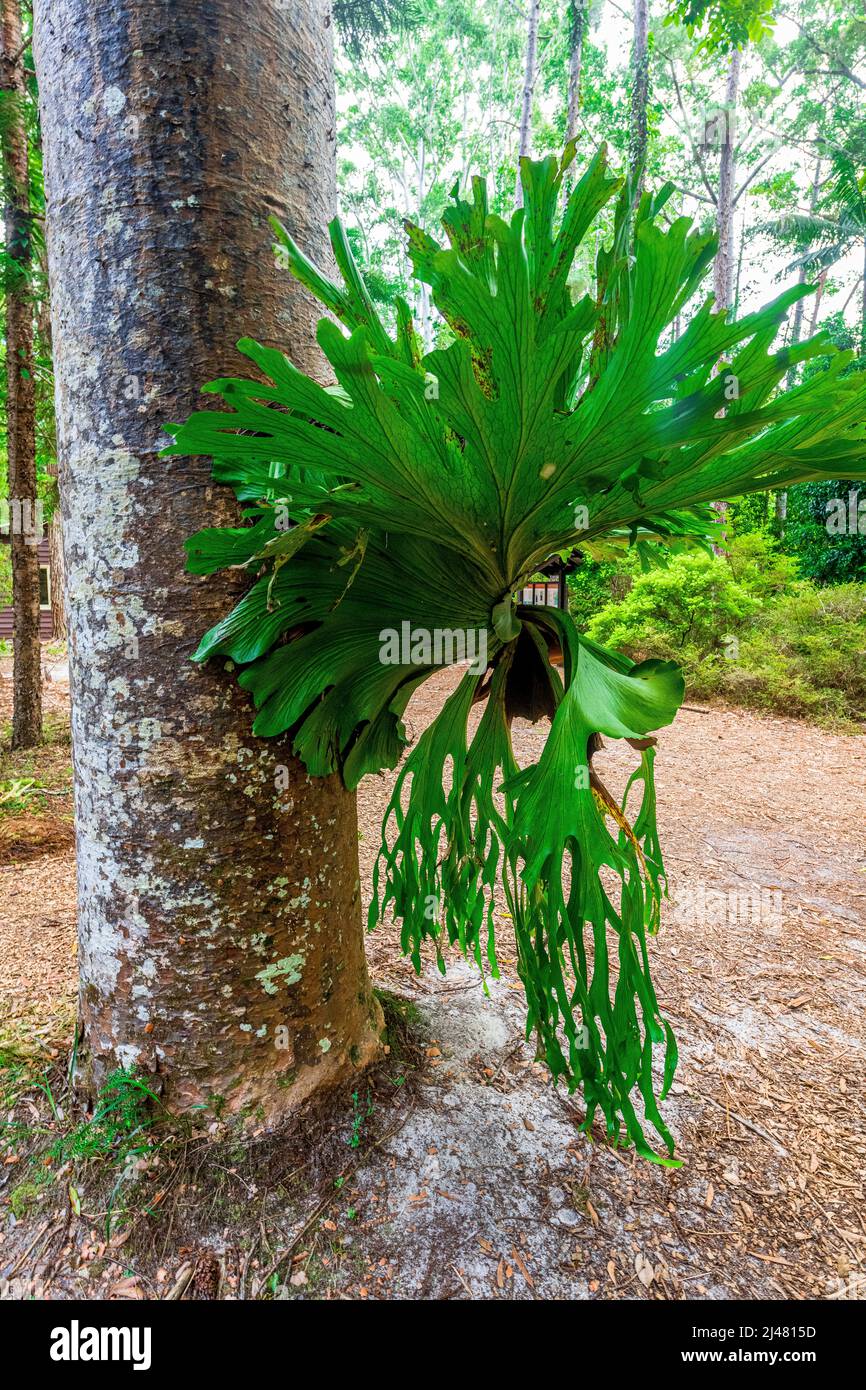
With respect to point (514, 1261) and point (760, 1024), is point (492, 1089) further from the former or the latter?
point (760, 1024)

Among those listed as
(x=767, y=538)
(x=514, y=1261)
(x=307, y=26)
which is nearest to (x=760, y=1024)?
(x=514, y=1261)

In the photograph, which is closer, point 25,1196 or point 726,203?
point 25,1196

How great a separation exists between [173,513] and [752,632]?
24.7 ft

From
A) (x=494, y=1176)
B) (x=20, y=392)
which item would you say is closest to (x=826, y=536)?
(x=20, y=392)

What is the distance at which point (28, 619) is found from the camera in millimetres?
4961

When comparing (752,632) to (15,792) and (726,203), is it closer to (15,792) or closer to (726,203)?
(15,792)

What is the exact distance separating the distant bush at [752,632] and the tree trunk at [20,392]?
19.5ft

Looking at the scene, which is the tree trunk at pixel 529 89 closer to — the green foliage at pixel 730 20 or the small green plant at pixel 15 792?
the green foliage at pixel 730 20

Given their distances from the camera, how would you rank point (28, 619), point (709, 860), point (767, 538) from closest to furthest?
point (709, 860) < point (28, 619) < point (767, 538)

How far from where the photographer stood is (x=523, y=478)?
0.99 metres

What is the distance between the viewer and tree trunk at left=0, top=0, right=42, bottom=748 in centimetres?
414

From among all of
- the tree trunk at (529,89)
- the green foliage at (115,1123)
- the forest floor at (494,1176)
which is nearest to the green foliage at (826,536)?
the tree trunk at (529,89)

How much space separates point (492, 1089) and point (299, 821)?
0.82 m

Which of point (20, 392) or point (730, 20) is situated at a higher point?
point (730, 20)
